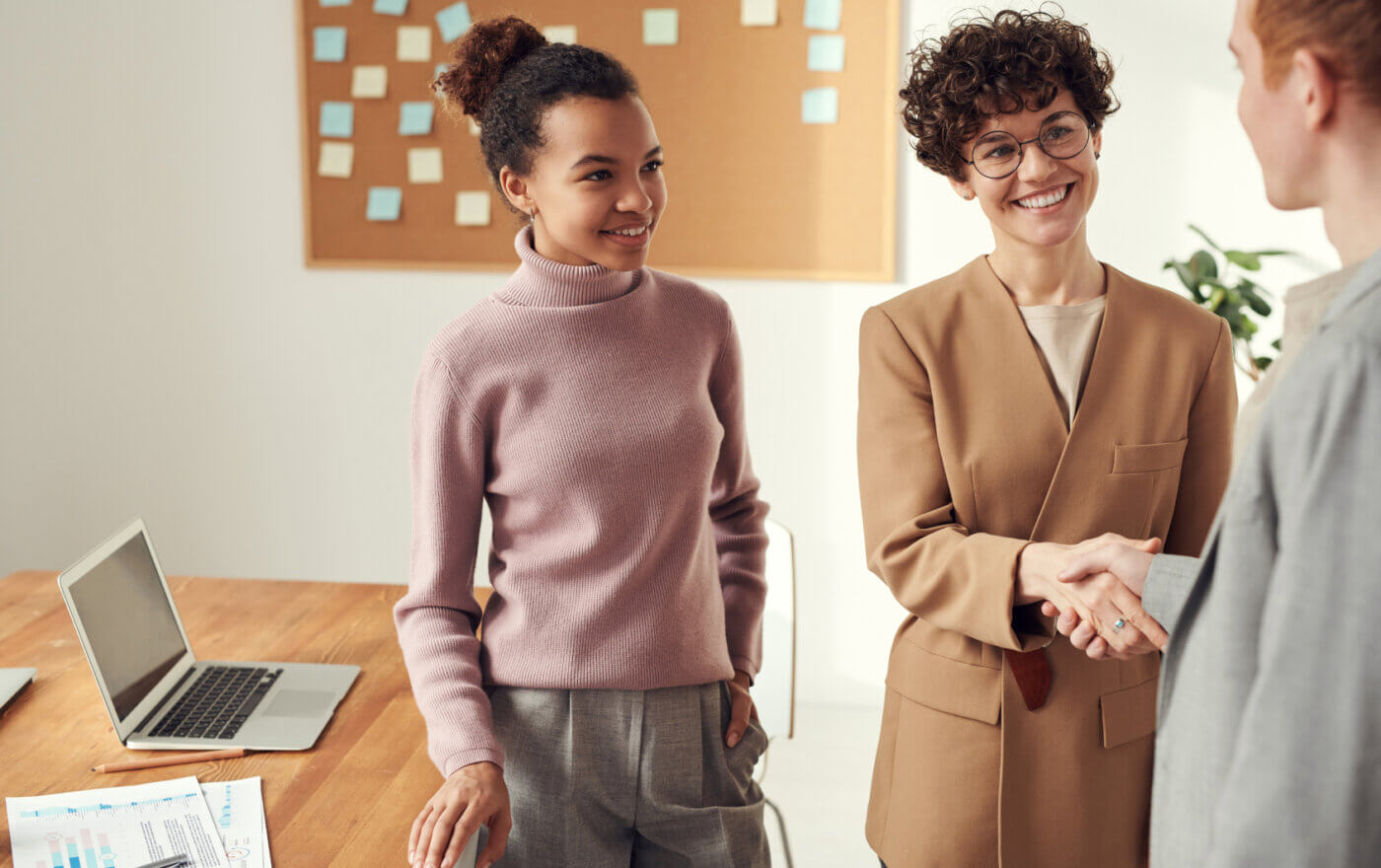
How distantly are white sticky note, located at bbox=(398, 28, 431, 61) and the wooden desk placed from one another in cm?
159

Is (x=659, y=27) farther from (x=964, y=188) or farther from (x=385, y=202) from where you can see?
(x=964, y=188)

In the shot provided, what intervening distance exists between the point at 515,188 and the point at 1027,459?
2.17ft

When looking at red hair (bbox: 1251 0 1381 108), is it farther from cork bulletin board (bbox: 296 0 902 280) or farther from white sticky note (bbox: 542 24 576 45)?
white sticky note (bbox: 542 24 576 45)

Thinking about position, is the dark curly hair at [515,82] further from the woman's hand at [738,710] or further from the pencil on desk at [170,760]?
the pencil on desk at [170,760]

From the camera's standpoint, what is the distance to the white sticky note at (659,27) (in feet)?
9.46

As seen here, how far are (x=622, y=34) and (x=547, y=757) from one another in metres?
2.23

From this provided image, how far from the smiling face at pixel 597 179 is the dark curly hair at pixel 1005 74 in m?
0.35

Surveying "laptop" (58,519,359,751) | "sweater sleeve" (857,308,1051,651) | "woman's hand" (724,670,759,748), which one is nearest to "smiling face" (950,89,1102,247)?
"sweater sleeve" (857,308,1051,651)

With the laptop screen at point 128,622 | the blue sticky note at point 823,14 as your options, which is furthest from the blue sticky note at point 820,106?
the laptop screen at point 128,622

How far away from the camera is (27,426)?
3.29m

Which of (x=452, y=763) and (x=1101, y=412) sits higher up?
(x=1101, y=412)

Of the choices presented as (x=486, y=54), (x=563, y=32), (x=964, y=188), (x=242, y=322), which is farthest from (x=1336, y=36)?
(x=242, y=322)

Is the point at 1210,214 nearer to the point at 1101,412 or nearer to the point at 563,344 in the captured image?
the point at 1101,412

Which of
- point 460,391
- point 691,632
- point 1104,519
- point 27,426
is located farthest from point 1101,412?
point 27,426
